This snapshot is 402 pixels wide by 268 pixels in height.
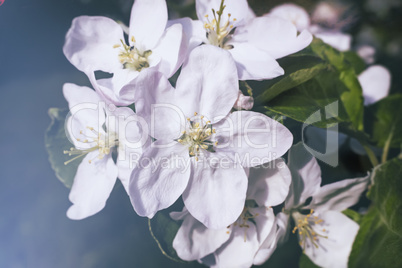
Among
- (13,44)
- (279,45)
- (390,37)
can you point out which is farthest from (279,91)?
(13,44)

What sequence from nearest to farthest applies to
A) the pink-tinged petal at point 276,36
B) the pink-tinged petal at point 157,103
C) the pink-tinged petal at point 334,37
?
the pink-tinged petal at point 157,103 < the pink-tinged petal at point 276,36 < the pink-tinged petal at point 334,37

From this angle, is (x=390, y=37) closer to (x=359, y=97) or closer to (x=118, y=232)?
(x=359, y=97)

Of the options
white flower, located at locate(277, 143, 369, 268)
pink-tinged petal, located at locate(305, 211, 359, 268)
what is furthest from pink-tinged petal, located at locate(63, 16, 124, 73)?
pink-tinged petal, located at locate(305, 211, 359, 268)

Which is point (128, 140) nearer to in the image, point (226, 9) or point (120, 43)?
point (120, 43)

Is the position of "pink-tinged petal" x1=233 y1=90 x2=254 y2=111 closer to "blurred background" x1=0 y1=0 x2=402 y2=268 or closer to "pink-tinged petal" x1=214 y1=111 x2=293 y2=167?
"pink-tinged petal" x1=214 y1=111 x2=293 y2=167

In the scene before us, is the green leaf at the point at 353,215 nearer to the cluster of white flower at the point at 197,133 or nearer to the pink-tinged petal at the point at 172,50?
the cluster of white flower at the point at 197,133

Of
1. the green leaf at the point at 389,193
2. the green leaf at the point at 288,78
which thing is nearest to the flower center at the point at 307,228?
the green leaf at the point at 389,193
